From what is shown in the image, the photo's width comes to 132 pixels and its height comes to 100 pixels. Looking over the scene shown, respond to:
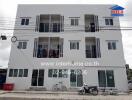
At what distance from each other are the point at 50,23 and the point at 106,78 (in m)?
11.3

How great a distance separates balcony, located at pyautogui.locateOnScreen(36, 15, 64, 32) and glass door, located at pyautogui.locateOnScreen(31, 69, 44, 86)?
6.37 metres

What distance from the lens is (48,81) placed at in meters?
20.0

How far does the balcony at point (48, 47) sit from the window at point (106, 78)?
20.2 feet

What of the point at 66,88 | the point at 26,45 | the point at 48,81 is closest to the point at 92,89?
the point at 66,88

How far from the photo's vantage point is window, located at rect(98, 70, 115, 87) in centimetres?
1974

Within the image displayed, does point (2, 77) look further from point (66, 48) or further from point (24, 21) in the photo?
point (66, 48)

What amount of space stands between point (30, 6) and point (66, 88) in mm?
12989

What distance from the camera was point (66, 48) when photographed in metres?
21.3

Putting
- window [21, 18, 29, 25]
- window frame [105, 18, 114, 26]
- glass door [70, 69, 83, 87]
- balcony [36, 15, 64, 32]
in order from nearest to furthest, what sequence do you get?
glass door [70, 69, 83, 87], window frame [105, 18, 114, 26], window [21, 18, 29, 25], balcony [36, 15, 64, 32]

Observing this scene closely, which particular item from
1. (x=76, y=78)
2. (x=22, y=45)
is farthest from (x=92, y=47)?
(x=22, y=45)

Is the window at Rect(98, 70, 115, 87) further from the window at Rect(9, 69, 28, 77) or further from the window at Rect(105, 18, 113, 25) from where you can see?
the window at Rect(9, 69, 28, 77)

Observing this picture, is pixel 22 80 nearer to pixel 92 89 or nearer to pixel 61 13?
pixel 92 89

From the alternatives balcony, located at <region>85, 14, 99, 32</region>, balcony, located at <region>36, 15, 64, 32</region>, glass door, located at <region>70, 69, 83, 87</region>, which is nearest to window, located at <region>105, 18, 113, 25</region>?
balcony, located at <region>85, 14, 99, 32</region>

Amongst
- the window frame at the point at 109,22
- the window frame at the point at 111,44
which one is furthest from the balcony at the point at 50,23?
the window frame at the point at 111,44
